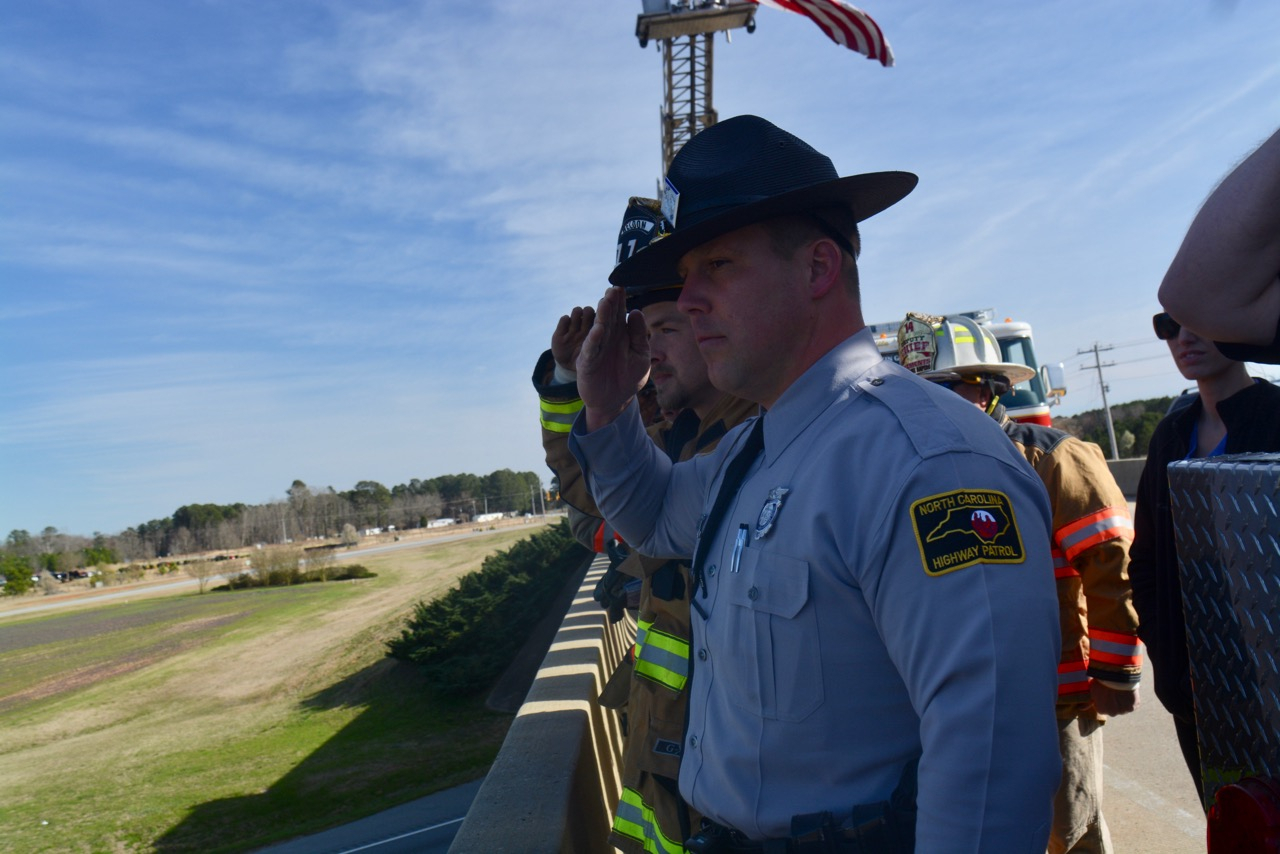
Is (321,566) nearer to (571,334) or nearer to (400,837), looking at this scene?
(400,837)

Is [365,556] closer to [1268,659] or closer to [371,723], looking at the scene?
[371,723]

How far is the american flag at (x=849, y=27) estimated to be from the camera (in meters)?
16.6

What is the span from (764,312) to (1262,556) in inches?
35.7

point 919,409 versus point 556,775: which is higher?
point 919,409

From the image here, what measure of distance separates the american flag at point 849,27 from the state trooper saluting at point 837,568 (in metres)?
16.4

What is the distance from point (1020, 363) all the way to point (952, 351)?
11.0 m

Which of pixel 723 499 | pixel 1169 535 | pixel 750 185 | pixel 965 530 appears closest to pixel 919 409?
pixel 965 530

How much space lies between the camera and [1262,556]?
4.23ft

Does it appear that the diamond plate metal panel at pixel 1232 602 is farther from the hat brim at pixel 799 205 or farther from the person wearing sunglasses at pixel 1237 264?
the hat brim at pixel 799 205

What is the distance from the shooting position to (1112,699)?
316cm

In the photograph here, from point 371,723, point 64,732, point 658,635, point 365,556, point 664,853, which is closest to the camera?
point 664,853

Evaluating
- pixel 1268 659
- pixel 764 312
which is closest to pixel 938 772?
pixel 1268 659

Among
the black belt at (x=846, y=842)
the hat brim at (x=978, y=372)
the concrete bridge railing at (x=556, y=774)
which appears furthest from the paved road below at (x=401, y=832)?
the black belt at (x=846, y=842)

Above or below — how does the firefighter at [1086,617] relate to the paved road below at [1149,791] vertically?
above
